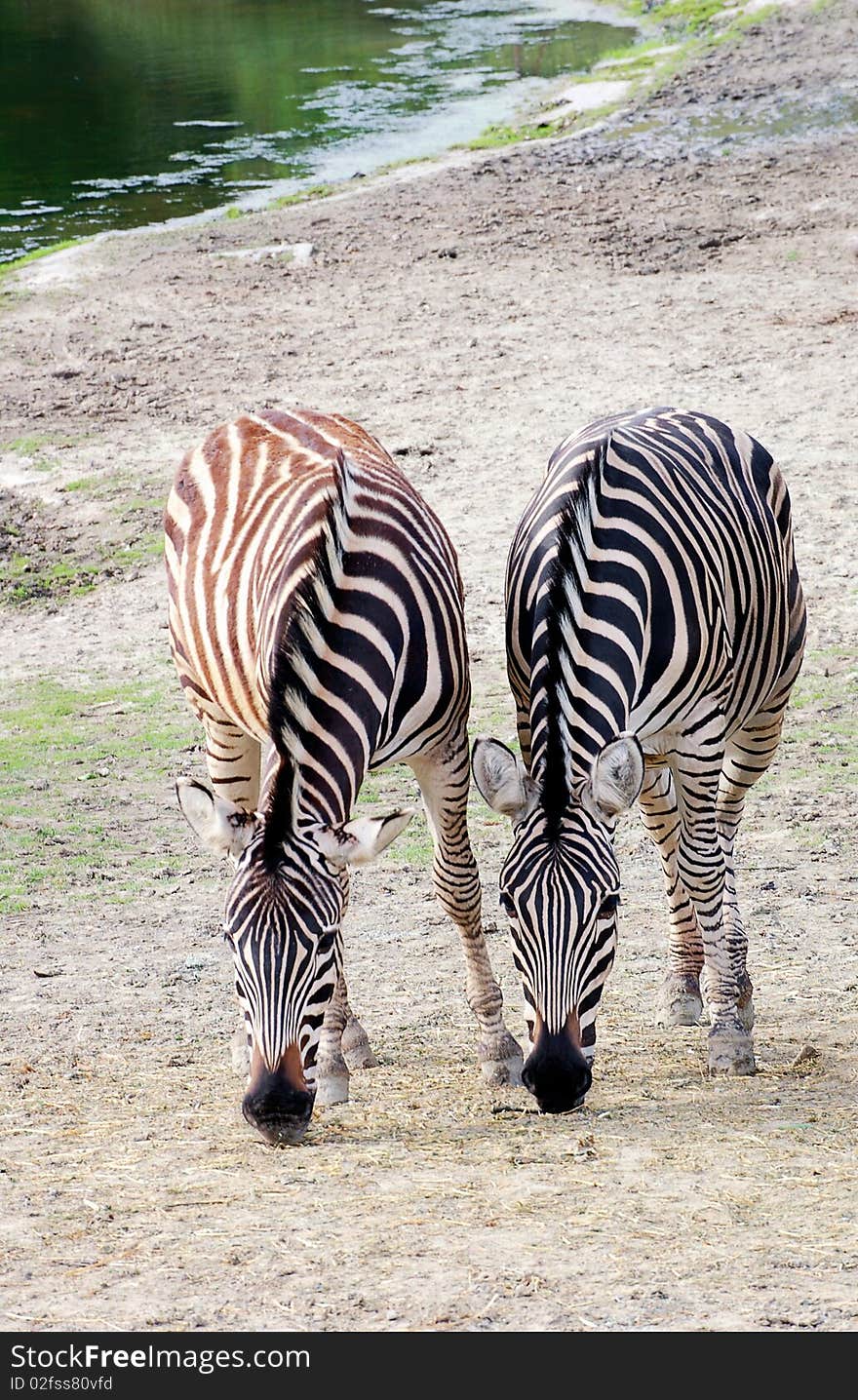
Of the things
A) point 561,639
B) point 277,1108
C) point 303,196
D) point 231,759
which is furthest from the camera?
point 303,196

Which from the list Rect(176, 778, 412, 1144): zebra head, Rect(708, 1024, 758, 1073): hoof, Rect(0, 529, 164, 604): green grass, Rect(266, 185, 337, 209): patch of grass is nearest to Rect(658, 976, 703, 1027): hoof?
Rect(708, 1024, 758, 1073): hoof

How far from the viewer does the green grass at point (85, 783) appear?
750 cm

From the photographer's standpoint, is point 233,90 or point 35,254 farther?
point 233,90

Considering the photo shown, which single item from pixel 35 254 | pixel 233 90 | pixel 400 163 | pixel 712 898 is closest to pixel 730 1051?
pixel 712 898

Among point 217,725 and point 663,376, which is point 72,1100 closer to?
point 217,725

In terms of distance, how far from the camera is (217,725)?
5.81 meters

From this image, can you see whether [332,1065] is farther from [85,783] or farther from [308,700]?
[85,783]

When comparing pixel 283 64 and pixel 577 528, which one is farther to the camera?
pixel 283 64

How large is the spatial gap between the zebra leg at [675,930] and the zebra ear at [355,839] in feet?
6.18

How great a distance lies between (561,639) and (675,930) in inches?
74.7

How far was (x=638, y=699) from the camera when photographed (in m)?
4.96

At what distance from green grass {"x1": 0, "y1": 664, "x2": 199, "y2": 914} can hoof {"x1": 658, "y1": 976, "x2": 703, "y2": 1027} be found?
264 cm

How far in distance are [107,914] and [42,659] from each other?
3.33 metres

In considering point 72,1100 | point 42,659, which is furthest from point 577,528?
point 42,659
